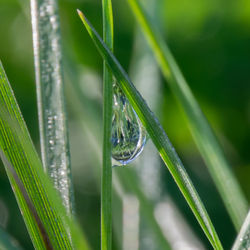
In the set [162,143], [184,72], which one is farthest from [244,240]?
[184,72]

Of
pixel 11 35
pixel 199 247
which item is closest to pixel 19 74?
pixel 11 35

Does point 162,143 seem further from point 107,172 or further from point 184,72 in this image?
point 184,72

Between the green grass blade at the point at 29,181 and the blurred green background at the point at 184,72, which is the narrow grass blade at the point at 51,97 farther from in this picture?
the blurred green background at the point at 184,72

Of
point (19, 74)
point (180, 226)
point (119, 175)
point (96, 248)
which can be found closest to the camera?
point (119, 175)

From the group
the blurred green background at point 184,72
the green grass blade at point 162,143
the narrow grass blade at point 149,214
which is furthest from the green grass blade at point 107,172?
the blurred green background at point 184,72

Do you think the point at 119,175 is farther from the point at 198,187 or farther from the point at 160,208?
the point at 198,187

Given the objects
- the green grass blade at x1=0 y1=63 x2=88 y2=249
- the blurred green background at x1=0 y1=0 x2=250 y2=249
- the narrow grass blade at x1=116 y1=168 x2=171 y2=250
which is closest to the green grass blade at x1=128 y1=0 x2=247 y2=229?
the narrow grass blade at x1=116 y1=168 x2=171 y2=250
